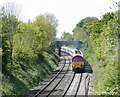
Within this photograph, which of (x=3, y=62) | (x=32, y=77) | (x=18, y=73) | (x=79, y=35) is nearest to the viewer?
(x=3, y=62)

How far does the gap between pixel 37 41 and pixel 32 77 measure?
6.79 m

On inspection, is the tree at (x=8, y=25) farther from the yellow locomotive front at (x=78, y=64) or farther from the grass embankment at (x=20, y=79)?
the yellow locomotive front at (x=78, y=64)

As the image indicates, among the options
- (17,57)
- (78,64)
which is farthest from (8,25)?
(78,64)

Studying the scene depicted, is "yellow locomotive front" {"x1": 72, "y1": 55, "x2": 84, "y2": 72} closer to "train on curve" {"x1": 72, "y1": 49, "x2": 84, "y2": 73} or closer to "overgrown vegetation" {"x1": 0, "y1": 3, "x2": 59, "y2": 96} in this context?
"train on curve" {"x1": 72, "y1": 49, "x2": 84, "y2": 73}

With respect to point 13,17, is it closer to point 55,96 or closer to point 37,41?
point 55,96

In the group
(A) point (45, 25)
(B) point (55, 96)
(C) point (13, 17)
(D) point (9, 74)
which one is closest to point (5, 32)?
(C) point (13, 17)

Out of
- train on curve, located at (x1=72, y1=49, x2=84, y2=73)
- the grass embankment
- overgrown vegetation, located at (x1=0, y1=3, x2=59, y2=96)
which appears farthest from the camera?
train on curve, located at (x1=72, y1=49, x2=84, y2=73)

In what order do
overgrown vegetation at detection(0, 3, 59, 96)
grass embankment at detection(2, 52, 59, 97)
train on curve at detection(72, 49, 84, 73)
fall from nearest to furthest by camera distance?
grass embankment at detection(2, 52, 59, 97) → overgrown vegetation at detection(0, 3, 59, 96) → train on curve at detection(72, 49, 84, 73)

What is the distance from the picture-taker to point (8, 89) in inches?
575

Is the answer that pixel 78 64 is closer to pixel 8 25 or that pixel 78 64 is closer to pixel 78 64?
pixel 78 64

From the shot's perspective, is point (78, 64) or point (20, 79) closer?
point (20, 79)

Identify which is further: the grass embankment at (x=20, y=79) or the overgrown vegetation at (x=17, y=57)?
the overgrown vegetation at (x=17, y=57)

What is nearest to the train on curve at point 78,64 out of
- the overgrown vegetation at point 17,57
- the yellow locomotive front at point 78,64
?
the yellow locomotive front at point 78,64

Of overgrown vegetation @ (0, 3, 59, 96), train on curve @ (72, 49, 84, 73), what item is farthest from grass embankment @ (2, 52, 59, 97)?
train on curve @ (72, 49, 84, 73)
